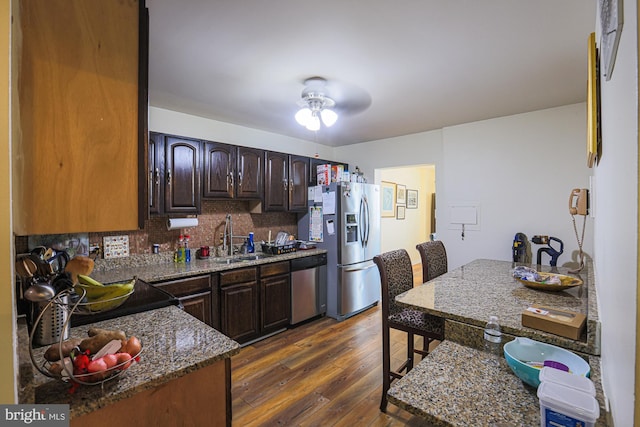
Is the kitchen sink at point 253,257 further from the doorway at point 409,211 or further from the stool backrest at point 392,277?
the doorway at point 409,211

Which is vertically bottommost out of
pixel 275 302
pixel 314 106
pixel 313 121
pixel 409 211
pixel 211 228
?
pixel 275 302

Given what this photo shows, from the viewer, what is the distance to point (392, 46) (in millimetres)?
1818

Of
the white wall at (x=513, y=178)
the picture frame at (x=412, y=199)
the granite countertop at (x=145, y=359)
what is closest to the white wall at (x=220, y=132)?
the white wall at (x=513, y=178)

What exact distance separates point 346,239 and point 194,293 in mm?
1859

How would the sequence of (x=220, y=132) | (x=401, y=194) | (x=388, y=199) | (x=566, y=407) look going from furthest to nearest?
(x=401, y=194) < (x=388, y=199) < (x=220, y=132) < (x=566, y=407)

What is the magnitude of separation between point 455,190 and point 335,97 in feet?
6.60

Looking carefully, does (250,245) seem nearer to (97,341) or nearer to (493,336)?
(97,341)

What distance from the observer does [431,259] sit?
8.30 ft

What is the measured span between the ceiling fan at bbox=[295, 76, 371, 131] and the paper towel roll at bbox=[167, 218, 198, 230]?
1.49 meters

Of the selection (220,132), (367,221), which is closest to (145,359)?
(220,132)

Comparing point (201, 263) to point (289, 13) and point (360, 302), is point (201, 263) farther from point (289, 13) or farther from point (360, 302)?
point (289, 13)

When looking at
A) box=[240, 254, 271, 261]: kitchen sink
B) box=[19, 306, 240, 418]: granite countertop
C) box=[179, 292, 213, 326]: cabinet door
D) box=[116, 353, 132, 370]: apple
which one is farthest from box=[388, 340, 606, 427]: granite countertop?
box=[240, 254, 271, 261]: kitchen sink

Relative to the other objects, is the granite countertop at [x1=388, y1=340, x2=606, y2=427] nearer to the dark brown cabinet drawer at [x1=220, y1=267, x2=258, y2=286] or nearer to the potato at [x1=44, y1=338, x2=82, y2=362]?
the potato at [x1=44, y1=338, x2=82, y2=362]

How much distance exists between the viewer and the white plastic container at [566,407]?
63 centimetres
